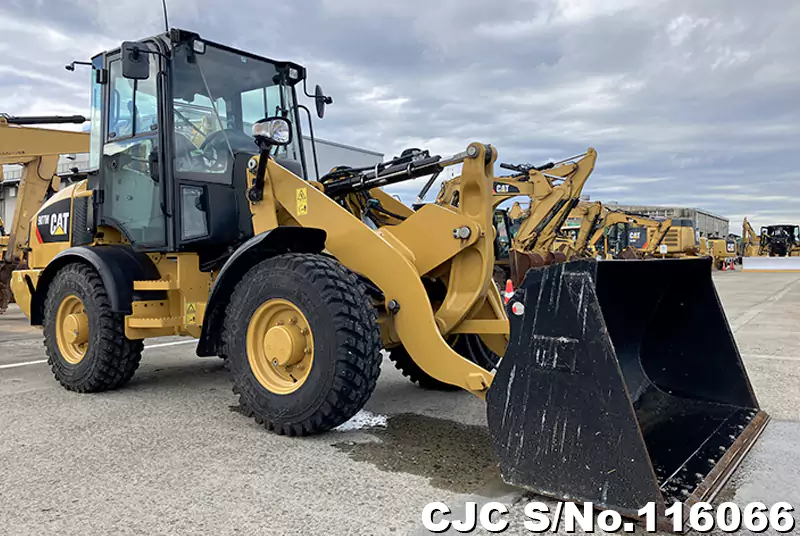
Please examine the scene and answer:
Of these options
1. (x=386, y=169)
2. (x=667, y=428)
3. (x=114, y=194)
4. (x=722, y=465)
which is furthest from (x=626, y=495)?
(x=114, y=194)

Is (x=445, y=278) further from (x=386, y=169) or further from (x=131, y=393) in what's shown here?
(x=131, y=393)

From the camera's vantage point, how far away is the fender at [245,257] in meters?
4.16

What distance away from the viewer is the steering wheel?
16.9 feet

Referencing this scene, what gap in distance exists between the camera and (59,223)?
19.8 feet

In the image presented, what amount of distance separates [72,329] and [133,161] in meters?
1.47

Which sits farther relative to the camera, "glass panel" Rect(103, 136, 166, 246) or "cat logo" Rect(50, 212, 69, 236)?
"cat logo" Rect(50, 212, 69, 236)

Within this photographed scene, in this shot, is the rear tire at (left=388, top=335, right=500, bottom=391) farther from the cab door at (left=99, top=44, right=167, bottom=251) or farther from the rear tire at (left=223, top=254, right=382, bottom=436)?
the cab door at (left=99, top=44, right=167, bottom=251)

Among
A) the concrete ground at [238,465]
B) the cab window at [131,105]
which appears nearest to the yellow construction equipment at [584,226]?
the concrete ground at [238,465]

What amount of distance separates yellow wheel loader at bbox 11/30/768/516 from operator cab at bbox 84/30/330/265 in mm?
16

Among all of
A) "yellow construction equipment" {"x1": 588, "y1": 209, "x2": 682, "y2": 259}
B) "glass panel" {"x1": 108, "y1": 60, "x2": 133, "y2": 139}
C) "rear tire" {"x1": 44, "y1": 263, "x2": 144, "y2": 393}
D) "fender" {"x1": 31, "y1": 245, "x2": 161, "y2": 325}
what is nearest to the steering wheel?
"glass panel" {"x1": 108, "y1": 60, "x2": 133, "y2": 139}

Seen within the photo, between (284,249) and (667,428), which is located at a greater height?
(284,249)

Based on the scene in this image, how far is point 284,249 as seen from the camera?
4324 mm

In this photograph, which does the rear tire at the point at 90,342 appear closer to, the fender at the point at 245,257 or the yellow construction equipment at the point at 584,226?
the fender at the point at 245,257

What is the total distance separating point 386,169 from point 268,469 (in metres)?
2.05
